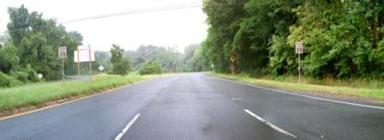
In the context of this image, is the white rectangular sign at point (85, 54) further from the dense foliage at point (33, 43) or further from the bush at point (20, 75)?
the dense foliage at point (33, 43)

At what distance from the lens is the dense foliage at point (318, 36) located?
28.6 metres

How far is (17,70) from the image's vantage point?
8162cm

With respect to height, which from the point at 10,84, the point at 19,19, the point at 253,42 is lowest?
the point at 10,84

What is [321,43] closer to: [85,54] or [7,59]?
[85,54]

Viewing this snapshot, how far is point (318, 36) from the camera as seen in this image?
32.9 m

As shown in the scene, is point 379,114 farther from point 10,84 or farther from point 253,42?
point 10,84

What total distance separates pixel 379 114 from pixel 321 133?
3.82 m

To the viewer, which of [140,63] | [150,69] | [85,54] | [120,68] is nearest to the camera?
[85,54]

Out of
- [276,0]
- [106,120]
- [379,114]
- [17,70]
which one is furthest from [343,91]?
[17,70]

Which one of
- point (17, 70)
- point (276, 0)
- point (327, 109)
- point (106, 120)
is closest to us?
point (106, 120)

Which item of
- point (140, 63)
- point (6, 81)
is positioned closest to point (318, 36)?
point (6, 81)

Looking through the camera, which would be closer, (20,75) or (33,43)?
(20,75)

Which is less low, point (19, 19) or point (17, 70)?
point (19, 19)

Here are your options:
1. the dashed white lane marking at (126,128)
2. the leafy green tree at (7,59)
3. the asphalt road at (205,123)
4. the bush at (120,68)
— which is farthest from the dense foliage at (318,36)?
the bush at (120,68)
